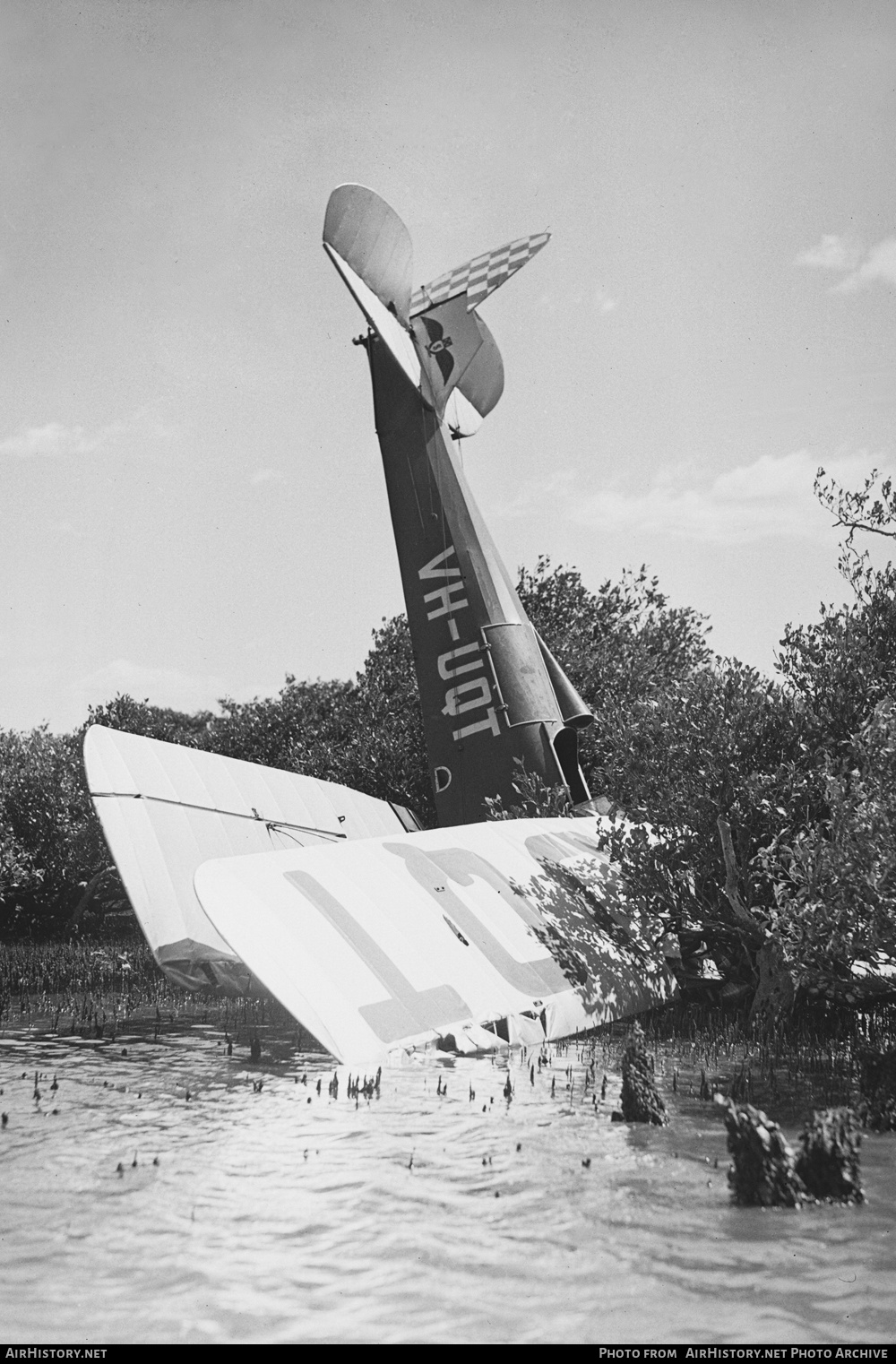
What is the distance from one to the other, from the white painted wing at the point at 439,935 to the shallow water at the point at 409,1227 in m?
0.87

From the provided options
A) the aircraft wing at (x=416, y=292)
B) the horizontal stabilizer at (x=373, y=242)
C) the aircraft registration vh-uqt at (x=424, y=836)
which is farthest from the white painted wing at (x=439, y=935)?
the horizontal stabilizer at (x=373, y=242)

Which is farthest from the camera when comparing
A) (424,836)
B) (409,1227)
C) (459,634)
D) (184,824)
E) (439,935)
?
(459,634)

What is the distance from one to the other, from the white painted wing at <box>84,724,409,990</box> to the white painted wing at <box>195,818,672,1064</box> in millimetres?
3351

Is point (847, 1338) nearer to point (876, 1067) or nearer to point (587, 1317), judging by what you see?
point (587, 1317)

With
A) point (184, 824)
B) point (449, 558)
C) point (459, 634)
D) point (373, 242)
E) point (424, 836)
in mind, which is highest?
point (373, 242)

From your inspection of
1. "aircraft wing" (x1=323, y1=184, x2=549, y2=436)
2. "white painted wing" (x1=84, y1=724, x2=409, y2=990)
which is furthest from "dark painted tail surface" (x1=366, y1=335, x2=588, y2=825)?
"white painted wing" (x1=84, y1=724, x2=409, y2=990)

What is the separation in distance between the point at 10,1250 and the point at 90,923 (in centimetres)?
2909

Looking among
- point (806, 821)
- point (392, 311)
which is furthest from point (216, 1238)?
point (392, 311)

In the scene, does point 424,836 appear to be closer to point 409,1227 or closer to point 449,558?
point 449,558

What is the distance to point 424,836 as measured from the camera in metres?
14.5

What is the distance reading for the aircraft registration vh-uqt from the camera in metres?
11.0

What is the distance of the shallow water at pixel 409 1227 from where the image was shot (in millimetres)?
5547

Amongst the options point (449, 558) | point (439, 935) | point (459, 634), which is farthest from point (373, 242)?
point (439, 935)

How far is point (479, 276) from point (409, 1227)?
1797 cm
